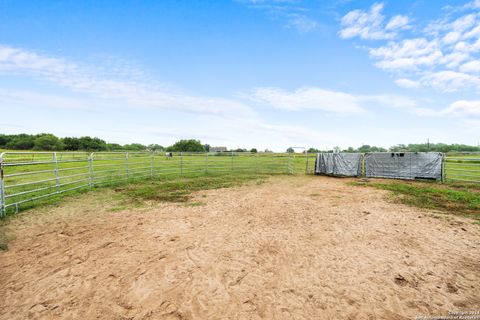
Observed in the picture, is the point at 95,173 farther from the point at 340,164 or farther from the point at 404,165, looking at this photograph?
the point at 404,165

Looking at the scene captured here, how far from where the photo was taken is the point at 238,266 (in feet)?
9.88

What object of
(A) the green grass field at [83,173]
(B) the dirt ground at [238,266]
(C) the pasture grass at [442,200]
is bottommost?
(B) the dirt ground at [238,266]

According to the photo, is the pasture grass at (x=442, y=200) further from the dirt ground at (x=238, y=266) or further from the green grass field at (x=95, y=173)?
the green grass field at (x=95, y=173)

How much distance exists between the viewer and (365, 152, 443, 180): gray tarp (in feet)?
36.2

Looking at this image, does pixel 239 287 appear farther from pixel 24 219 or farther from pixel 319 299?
pixel 24 219

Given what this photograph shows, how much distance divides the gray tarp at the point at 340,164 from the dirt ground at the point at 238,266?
850 centimetres

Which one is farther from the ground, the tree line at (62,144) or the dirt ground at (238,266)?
the tree line at (62,144)

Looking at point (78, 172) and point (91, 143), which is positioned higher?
point (91, 143)

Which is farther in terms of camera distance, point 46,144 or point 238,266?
point 46,144

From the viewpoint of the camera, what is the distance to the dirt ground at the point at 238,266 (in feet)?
7.47

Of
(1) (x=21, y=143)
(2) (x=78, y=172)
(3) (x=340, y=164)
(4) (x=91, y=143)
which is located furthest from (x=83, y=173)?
(1) (x=21, y=143)

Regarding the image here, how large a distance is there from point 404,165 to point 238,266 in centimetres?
1290

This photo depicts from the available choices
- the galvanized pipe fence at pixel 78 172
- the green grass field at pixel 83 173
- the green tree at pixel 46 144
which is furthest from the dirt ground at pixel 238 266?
the green tree at pixel 46 144

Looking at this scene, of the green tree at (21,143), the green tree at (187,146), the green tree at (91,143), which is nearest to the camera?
the green tree at (91,143)
